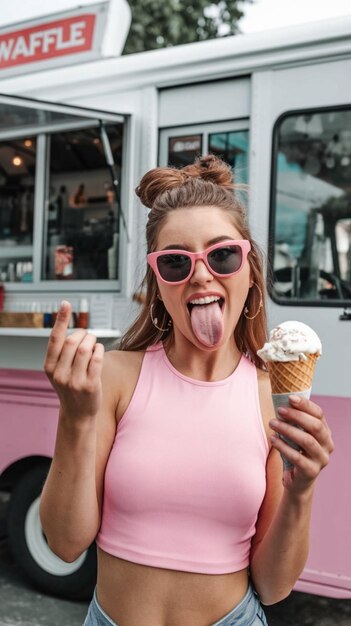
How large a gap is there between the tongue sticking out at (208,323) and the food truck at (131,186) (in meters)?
1.68

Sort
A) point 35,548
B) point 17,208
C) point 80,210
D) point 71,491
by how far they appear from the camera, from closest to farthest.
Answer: point 71,491
point 35,548
point 80,210
point 17,208

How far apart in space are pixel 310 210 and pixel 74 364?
2.66 metres

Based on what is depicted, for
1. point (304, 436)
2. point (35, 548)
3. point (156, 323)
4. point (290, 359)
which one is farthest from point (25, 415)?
point (304, 436)

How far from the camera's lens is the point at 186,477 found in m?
1.54

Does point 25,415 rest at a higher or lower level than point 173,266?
lower

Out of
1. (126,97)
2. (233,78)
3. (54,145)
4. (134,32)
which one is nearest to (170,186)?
(233,78)

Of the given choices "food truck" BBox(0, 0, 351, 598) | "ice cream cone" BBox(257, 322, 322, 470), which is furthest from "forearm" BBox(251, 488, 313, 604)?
"food truck" BBox(0, 0, 351, 598)

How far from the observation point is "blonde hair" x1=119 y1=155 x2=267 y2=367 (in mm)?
1766

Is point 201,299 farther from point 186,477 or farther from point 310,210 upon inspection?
point 310,210

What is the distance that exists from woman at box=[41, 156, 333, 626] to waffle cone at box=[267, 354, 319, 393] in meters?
0.14

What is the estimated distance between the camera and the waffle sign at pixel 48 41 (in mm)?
4867

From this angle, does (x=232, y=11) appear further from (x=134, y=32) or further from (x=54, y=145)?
(x=54, y=145)

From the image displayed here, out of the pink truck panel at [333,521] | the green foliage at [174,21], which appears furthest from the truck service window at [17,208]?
the green foliage at [174,21]

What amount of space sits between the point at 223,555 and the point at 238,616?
0.14 meters
